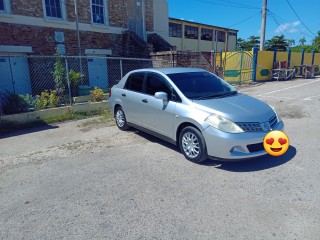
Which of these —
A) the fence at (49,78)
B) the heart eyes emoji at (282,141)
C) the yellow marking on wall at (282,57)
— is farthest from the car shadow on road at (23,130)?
the yellow marking on wall at (282,57)

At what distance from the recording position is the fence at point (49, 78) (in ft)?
25.1

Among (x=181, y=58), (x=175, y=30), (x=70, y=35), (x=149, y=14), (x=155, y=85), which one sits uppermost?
(x=175, y=30)

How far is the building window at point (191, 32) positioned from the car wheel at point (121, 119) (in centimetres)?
2925

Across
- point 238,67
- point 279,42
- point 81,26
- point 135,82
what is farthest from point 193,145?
point 279,42

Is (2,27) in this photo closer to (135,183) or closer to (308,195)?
(135,183)

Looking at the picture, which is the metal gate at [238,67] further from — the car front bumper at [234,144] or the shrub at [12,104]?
the car front bumper at [234,144]

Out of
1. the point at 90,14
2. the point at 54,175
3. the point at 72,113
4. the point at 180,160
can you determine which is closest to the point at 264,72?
the point at 90,14

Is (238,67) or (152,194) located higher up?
(238,67)

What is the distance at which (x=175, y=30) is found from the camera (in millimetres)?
31219

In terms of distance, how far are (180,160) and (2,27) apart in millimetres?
10625

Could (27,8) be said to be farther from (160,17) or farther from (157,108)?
(157,108)

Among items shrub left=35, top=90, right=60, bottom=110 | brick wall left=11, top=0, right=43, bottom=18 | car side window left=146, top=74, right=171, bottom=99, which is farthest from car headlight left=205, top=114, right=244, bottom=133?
brick wall left=11, top=0, right=43, bottom=18

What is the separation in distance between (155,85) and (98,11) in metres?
11.0

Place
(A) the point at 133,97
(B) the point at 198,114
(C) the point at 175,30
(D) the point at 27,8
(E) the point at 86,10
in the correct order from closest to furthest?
(B) the point at 198,114 → (A) the point at 133,97 → (D) the point at 27,8 → (E) the point at 86,10 → (C) the point at 175,30
